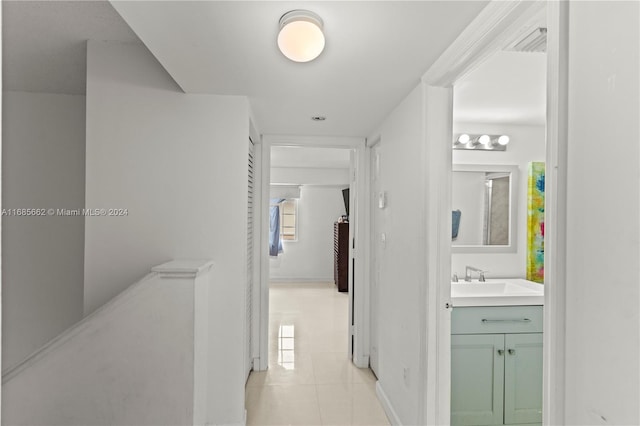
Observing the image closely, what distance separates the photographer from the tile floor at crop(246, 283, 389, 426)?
2533 millimetres

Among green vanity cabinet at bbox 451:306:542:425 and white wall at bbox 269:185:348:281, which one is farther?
white wall at bbox 269:185:348:281

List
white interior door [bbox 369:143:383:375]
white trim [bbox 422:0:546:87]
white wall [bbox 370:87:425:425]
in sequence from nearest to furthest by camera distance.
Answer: white trim [bbox 422:0:546:87], white wall [bbox 370:87:425:425], white interior door [bbox 369:143:383:375]

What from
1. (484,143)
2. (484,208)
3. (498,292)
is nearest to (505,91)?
(484,143)

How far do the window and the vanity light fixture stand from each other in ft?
15.5

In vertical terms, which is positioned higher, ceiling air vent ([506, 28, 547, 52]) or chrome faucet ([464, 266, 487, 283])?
ceiling air vent ([506, 28, 547, 52])

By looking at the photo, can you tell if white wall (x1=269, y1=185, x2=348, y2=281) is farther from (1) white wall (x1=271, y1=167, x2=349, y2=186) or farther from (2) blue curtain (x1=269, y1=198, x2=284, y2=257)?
(1) white wall (x1=271, y1=167, x2=349, y2=186)

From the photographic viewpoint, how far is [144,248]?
2186 mm

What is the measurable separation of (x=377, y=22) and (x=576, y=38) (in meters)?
0.71

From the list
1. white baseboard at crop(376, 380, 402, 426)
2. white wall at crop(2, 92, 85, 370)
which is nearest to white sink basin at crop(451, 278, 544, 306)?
white baseboard at crop(376, 380, 402, 426)

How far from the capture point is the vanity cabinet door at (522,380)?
7.48ft

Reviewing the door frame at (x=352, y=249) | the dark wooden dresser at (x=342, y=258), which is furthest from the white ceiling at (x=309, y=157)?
the door frame at (x=352, y=249)

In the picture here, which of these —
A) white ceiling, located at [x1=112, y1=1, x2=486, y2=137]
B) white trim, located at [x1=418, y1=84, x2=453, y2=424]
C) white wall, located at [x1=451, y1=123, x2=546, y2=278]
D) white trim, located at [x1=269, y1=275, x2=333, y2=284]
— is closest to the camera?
white ceiling, located at [x1=112, y1=1, x2=486, y2=137]

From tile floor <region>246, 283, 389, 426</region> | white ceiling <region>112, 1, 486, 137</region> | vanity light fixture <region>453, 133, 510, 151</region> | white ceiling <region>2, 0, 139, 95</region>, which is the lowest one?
tile floor <region>246, 283, 389, 426</region>

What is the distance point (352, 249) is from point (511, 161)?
157 centimetres
